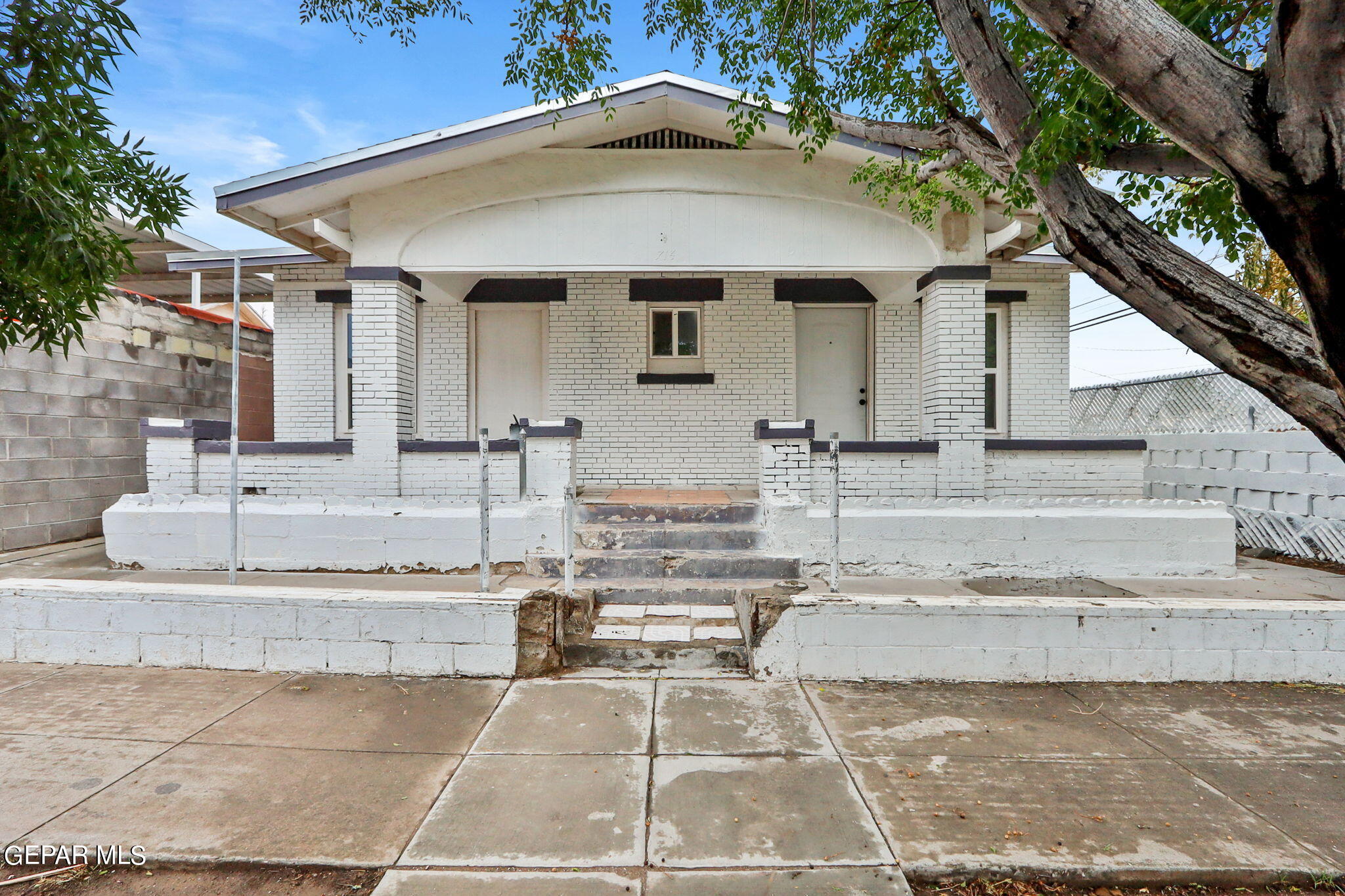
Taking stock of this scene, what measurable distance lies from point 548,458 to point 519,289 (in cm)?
302

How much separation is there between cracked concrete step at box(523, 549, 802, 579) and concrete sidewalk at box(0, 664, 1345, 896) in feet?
5.69

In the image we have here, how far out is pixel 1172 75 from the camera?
7.14 ft

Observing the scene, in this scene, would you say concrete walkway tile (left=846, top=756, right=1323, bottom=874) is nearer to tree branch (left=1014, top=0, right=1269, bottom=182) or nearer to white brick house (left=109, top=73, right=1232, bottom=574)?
tree branch (left=1014, top=0, right=1269, bottom=182)

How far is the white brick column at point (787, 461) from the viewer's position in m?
6.93

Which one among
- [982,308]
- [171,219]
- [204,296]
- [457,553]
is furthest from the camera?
[204,296]

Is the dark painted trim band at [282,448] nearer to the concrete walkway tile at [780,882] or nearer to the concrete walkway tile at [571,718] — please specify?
the concrete walkway tile at [571,718]

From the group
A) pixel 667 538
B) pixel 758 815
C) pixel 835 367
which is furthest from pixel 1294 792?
pixel 835 367

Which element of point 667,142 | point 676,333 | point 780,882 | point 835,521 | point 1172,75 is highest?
point 667,142

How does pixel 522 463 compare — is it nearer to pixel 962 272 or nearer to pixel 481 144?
pixel 481 144

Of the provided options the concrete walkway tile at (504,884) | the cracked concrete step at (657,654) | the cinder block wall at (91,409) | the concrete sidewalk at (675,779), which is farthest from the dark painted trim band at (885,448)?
the cinder block wall at (91,409)

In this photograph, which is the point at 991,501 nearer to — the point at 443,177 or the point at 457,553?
the point at 457,553

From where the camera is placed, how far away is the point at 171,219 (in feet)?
10.0

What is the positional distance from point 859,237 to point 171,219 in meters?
6.12

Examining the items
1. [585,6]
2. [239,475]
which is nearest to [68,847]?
[239,475]
